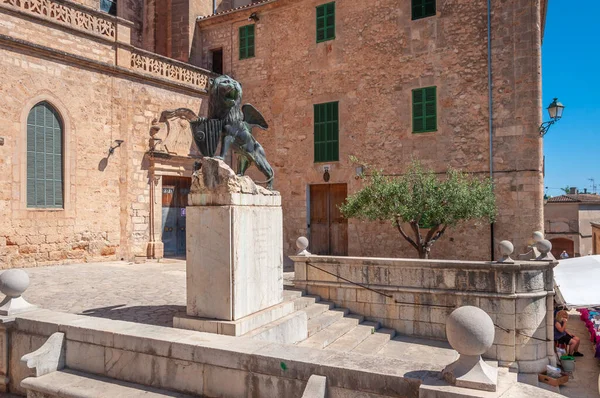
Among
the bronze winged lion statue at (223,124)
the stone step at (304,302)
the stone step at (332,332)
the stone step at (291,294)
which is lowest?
the stone step at (332,332)

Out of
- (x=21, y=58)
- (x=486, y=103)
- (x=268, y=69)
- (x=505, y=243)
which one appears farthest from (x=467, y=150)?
(x=21, y=58)

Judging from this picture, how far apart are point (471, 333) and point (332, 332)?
4003 millimetres

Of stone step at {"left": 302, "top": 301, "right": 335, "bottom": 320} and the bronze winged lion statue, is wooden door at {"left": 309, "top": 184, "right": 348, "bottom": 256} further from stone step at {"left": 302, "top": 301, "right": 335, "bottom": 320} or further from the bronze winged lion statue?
the bronze winged lion statue

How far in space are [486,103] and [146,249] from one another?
11050mm

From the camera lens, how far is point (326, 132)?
47.3ft

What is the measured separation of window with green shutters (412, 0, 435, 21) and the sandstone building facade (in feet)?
0.20

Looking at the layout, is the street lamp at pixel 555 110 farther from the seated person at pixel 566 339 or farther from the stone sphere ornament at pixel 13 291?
the stone sphere ornament at pixel 13 291

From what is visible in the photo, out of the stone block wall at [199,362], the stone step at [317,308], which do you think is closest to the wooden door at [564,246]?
the stone step at [317,308]

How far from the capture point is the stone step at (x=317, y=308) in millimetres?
7398

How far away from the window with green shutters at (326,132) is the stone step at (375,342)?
289 inches

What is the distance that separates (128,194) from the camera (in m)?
13.0

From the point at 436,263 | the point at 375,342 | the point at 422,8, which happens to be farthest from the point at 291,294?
the point at 422,8

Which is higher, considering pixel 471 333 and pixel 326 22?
pixel 326 22

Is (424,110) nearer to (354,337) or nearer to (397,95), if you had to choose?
(397,95)
